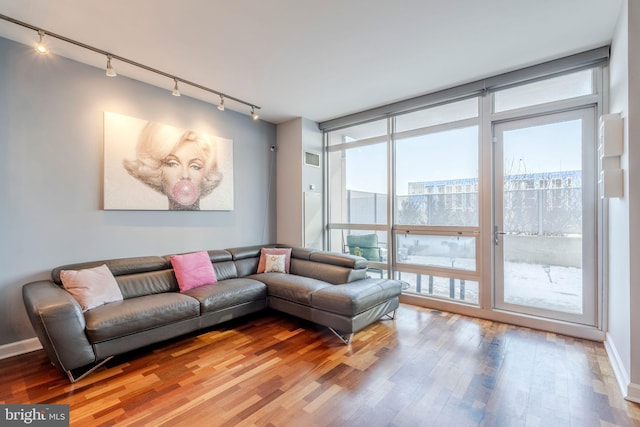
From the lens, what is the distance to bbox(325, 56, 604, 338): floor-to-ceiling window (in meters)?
3.00

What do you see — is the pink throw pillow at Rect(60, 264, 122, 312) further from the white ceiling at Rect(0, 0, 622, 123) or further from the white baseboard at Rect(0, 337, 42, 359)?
the white ceiling at Rect(0, 0, 622, 123)

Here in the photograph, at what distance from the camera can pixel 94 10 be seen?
7.29 ft

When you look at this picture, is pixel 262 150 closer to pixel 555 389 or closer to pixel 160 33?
pixel 160 33

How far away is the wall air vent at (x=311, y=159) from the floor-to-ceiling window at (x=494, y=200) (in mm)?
814

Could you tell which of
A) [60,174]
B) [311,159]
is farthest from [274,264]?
[60,174]

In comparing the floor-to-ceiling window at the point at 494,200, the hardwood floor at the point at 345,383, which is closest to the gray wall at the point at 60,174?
the hardwood floor at the point at 345,383

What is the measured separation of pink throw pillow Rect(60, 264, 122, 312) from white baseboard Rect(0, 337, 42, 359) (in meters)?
0.68

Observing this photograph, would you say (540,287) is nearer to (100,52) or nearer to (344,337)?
(344,337)

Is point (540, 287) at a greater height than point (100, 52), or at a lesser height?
lesser

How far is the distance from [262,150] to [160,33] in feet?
7.87

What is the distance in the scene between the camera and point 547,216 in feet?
10.4

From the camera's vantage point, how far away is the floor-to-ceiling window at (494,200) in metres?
3.00

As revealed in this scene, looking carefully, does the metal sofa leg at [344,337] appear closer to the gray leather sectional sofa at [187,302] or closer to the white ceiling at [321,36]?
the gray leather sectional sofa at [187,302]

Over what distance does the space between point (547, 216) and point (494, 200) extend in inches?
20.6
